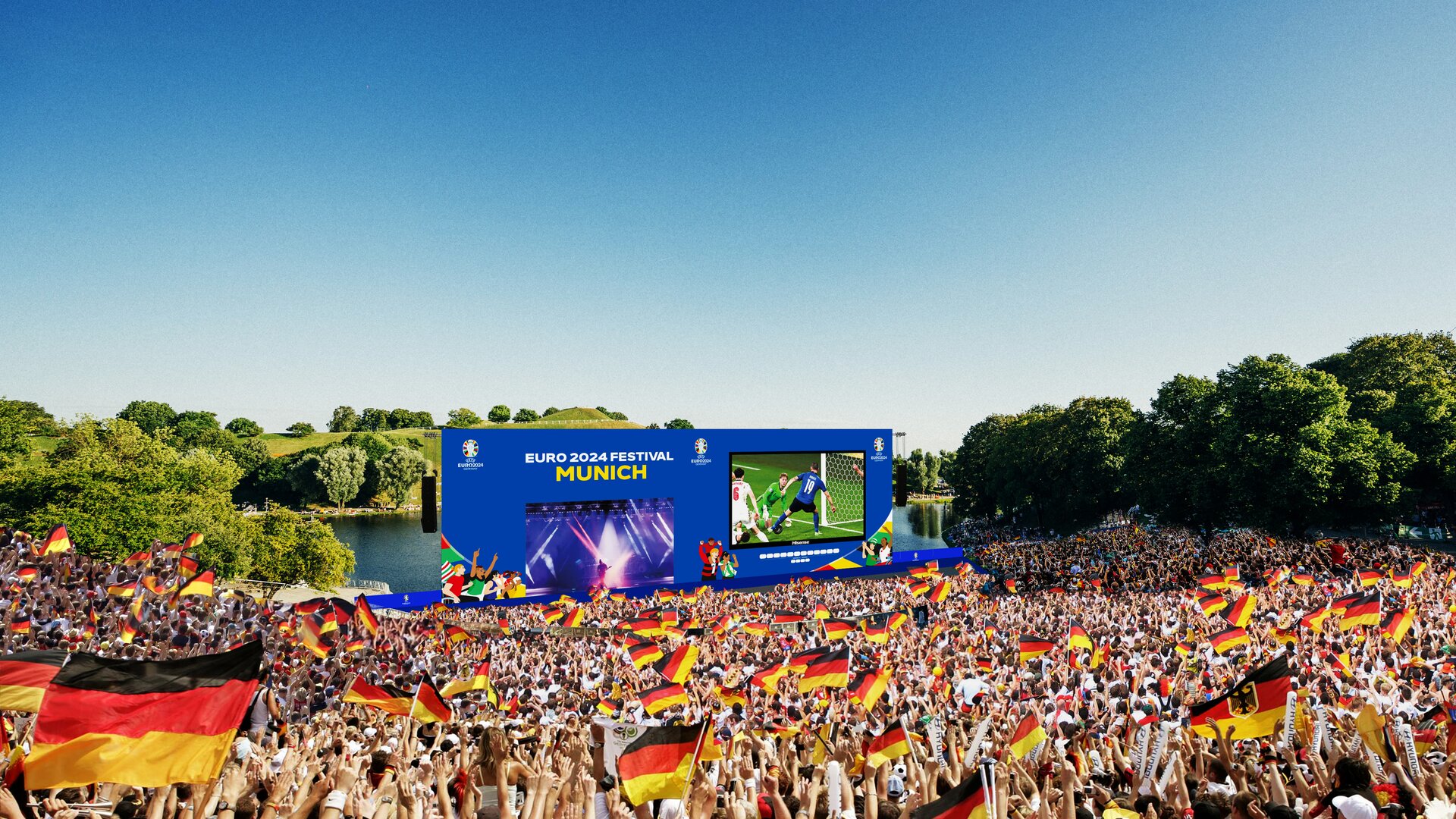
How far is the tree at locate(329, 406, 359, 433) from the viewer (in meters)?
140

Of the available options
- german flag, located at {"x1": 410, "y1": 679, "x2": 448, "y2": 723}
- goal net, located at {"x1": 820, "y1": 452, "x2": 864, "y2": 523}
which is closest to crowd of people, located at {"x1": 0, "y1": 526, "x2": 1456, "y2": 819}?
german flag, located at {"x1": 410, "y1": 679, "x2": 448, "y2": 723}

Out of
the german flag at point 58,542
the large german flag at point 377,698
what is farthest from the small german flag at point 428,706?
the german flag at point 58,542

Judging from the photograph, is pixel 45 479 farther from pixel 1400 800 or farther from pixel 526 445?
pixel 1400 800

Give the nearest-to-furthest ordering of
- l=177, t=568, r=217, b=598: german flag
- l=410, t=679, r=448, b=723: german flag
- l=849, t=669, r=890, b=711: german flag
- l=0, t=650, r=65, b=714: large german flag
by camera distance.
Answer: l=0, t=650, r=65, b=714: large german flag → l=410, t=679, r=448, b=723: german flag → l=849, t=669, r=890, b=711: german flag → l=177, t=568, r=217, b=598: german flag

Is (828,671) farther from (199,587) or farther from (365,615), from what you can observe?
(199,587)

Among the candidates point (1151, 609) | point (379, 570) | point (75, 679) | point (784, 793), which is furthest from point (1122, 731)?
point (379, 570)

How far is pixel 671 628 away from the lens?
17.4 metres

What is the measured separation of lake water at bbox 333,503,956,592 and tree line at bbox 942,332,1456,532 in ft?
38.3

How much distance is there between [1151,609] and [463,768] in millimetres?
14608

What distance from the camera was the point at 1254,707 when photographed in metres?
7.09

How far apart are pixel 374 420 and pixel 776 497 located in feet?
446

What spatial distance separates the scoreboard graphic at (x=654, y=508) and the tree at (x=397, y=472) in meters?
61.4

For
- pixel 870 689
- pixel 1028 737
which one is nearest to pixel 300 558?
pixel 870 689

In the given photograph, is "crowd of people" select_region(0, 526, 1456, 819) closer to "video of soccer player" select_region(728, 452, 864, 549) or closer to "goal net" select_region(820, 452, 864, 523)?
"video of soccer player" select_region(728, 452, 864, 549)
